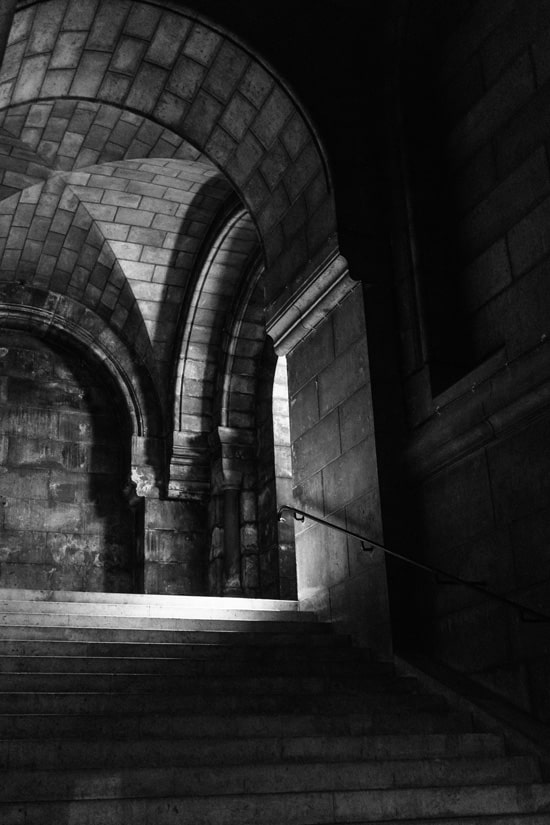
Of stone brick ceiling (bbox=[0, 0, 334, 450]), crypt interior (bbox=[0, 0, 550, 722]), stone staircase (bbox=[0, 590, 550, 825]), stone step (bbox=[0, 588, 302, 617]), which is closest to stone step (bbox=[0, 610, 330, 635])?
stone staircase (bbox=[0, 590, 550, 825])

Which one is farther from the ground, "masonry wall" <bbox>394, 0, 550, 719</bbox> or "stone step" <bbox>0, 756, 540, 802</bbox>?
"masonry wall" <bbox>394, 0, 550, 719</bbox>

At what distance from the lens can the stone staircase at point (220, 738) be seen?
10.6ft

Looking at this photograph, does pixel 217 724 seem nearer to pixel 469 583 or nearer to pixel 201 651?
pixel 201 651

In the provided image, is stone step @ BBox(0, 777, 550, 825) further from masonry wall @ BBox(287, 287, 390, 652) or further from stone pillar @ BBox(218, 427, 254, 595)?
stone pillar @ BBox(218, 427, 254, 595)

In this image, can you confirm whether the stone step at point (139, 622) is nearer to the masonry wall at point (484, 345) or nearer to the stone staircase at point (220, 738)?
the stone staircase at point (220, 738)

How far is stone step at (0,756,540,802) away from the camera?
10.5 feet

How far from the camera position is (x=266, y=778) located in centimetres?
347

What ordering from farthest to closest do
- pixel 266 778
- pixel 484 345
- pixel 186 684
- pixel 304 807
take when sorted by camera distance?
pixel 484 345, pixel 186 684, pixel 266 778, pixel 304 807

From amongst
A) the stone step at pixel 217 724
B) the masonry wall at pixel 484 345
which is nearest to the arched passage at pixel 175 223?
the masonry wall at pixel 484 345

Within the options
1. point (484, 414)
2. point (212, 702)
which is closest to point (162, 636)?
point (212, 702)

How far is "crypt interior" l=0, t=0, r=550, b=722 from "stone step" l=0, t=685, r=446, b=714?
2.17ft

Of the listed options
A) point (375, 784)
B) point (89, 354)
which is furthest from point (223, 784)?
point (89, 354)

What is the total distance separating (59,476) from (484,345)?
6.31 m

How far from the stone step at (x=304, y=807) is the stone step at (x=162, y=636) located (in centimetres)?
159
